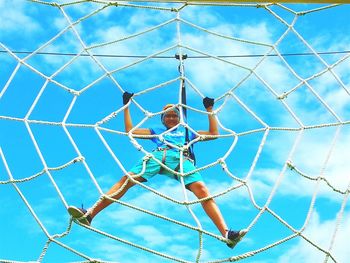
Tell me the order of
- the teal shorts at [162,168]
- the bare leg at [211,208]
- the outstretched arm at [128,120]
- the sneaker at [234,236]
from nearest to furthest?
the sneaker at [234,236] → the bare leg at [211,208] → the teal shorts at [162,168] → the outstretched arm at [128,120]

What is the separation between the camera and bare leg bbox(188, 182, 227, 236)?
341cm

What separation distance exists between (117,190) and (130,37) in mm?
1006

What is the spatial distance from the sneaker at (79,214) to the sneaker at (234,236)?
0.70 m

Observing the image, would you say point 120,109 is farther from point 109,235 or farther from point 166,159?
point 109,235

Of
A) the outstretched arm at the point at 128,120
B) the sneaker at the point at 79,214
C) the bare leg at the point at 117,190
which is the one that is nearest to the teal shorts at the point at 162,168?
the bare leg at the point at 117,190

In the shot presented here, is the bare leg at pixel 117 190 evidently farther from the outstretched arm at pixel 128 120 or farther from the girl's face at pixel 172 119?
the girl's face at pixel 172 119

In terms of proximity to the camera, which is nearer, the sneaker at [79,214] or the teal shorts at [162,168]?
the sneaker at [79,214]

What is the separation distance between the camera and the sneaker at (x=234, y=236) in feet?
10.5

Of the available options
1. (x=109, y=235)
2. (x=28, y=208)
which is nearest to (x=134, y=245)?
(x=109, y=235)

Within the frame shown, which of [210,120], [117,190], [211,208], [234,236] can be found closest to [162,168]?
[117,190]

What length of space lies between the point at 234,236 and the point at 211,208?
272 mm

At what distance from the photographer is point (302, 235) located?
3229mm

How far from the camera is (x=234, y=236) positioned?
3.23 meters

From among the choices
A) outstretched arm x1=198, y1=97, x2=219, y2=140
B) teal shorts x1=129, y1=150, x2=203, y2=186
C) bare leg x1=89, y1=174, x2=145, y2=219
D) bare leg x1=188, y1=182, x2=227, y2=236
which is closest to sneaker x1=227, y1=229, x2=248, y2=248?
→ bare leg x1=188, y1=182, x2=227, y2=236
